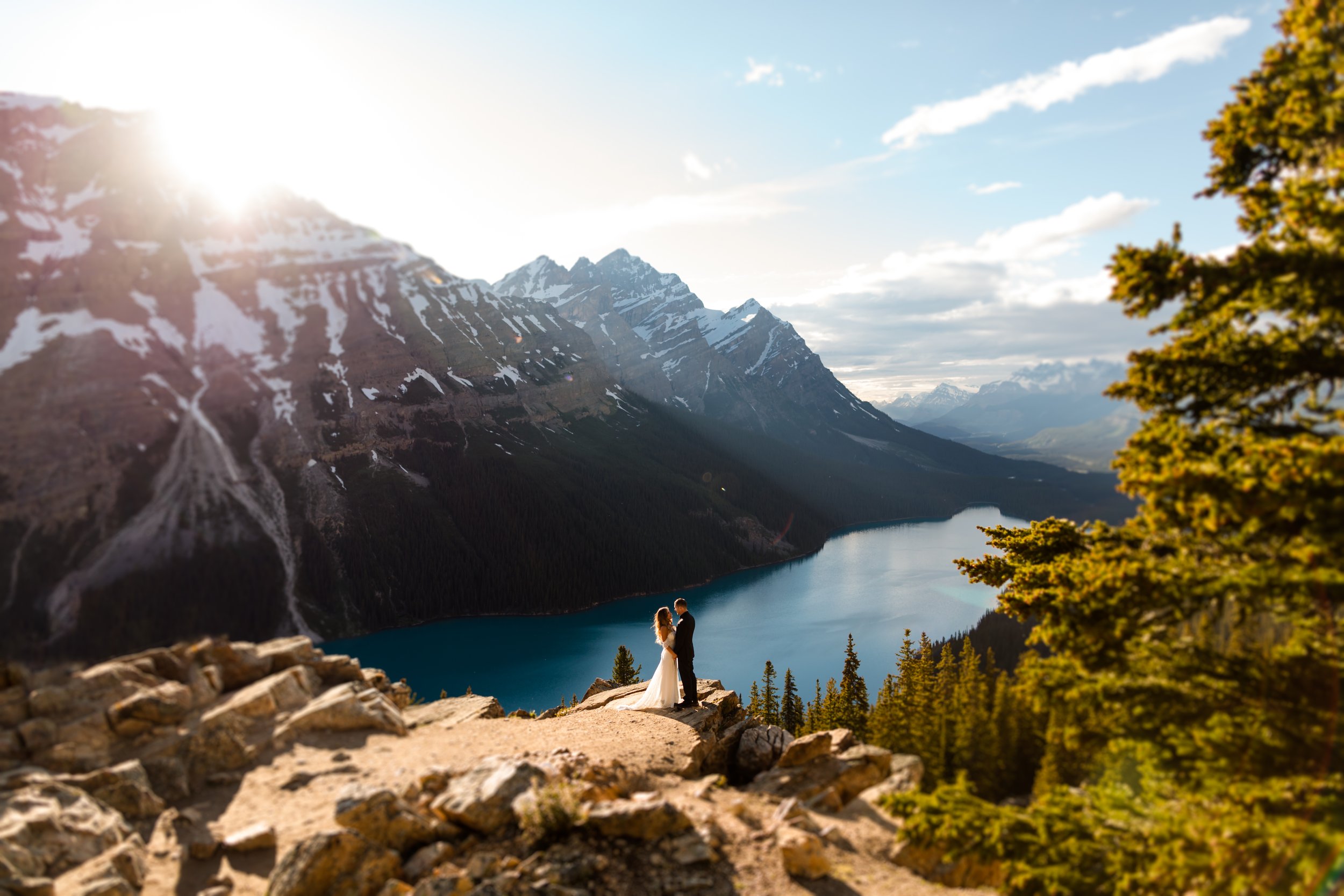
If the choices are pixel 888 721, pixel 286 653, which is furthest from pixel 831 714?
pixel 286 653

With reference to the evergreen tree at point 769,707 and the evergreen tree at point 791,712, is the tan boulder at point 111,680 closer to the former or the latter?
the evergreen tree at point 769,707

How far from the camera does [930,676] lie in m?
31.1

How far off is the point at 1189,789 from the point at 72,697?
19.9 metres

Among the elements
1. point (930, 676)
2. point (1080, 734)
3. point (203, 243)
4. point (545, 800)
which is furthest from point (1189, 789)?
point (203, 243)

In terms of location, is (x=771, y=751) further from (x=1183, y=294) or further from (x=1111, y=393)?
(x=1183, y=294)

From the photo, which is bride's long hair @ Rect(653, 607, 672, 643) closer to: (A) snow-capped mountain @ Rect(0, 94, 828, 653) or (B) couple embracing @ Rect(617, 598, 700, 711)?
(B) couple embracing @ Rect(617, 598, 700, 711)

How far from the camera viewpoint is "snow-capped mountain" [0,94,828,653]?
9012cm

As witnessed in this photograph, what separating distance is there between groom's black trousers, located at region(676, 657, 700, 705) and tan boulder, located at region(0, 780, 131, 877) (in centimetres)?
1317

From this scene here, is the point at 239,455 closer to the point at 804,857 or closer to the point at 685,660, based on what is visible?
the point at 685,660

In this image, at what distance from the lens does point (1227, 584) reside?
785cm

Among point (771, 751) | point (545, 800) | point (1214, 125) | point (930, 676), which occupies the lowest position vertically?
point (930, 676)

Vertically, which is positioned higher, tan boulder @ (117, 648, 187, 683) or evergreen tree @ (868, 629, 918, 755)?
tan boulder @ (117, 648, 187, 683)

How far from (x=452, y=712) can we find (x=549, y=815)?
35.9ft

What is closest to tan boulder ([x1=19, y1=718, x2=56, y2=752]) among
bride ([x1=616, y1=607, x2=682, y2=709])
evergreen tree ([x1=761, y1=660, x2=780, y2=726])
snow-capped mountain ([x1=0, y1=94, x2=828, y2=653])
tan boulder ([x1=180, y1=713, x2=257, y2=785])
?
tan boulder ([x1=180, y1=713, x2=257, y2=785])
